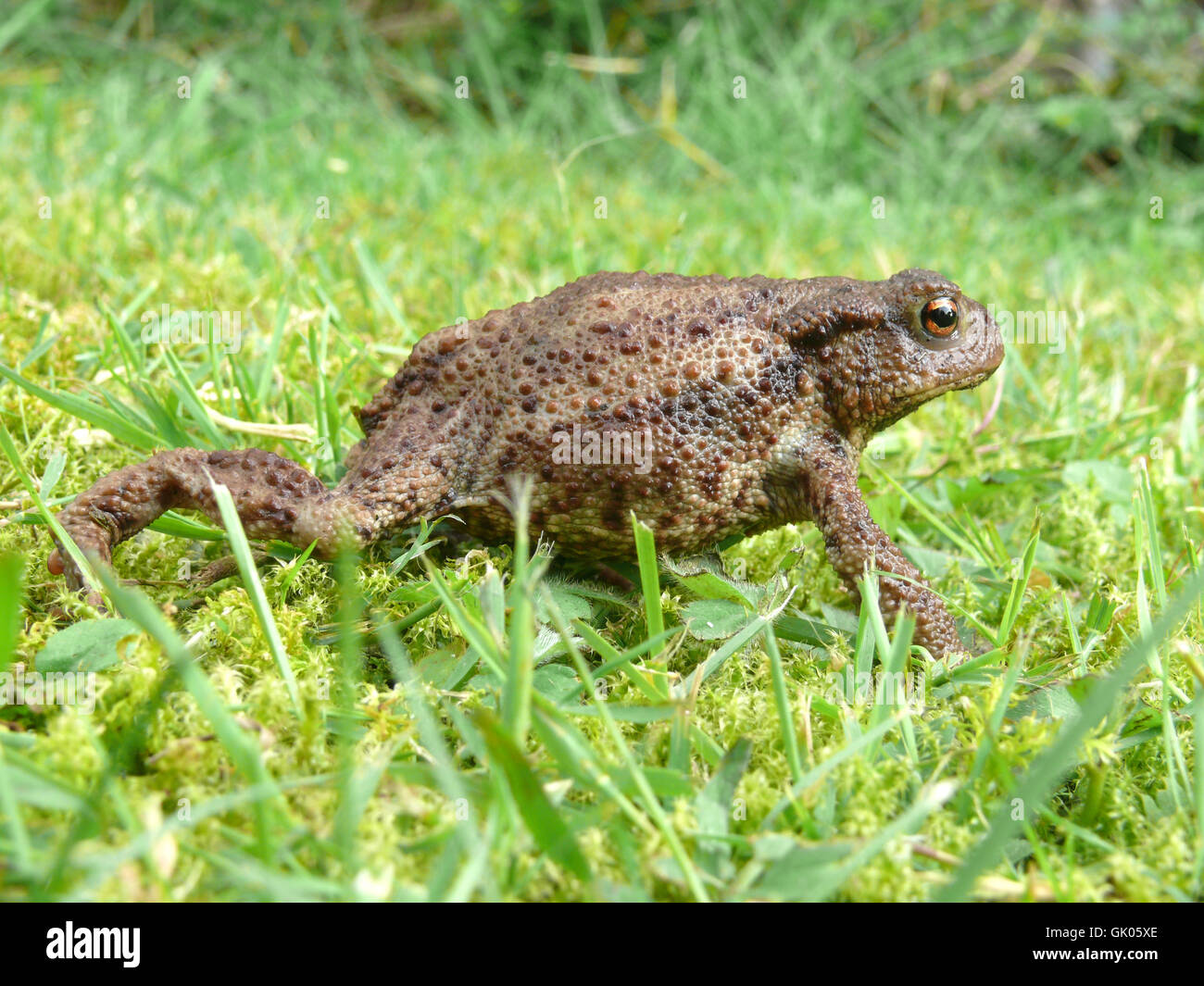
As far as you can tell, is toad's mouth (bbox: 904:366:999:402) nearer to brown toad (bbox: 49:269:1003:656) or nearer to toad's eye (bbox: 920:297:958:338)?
brown toad (bbox: 49:269:1003:656)

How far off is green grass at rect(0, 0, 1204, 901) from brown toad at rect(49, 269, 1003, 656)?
0.13 m

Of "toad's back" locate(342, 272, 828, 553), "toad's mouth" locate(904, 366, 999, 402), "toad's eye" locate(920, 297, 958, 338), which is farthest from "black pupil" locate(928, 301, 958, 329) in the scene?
"toad's back" locate(342, 272, 828, 553)

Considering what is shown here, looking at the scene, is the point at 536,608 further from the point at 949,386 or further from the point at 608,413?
the point at 949,386

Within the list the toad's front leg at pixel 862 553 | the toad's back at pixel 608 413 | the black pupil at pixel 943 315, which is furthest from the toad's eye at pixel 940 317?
the toad's front leg at pixel 862 553

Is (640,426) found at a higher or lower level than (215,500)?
higher

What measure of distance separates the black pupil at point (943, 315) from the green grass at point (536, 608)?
49 cm

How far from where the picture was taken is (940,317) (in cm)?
237

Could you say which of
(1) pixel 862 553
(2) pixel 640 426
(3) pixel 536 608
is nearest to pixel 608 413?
(2) pixel 640 426

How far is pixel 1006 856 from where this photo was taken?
64.3 inches

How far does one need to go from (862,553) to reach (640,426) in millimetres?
611

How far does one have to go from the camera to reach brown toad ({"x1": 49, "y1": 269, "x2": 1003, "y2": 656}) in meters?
2.16

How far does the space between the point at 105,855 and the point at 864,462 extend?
243 cm
